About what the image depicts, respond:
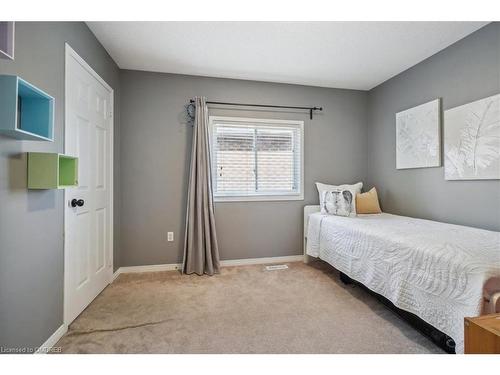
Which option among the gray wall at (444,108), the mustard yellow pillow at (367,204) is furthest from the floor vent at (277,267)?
the gray wall at (444,108)

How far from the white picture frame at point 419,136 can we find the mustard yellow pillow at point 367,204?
0.50 meters

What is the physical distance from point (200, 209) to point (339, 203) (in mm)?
1648

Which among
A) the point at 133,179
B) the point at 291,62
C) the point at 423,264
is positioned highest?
the point at 291,62

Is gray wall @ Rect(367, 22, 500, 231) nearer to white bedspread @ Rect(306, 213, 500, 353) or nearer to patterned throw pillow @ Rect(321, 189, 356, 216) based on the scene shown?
white bedspread @ Rect(306, 213, 500, 353)

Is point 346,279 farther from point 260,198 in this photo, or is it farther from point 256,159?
point 256,159

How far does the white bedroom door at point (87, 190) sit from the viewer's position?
182cm

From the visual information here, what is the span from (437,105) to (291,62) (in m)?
1.56

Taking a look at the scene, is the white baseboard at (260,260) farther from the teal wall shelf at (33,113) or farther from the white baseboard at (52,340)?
the teal wall shelf at (33,113)

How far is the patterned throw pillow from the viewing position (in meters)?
2.89

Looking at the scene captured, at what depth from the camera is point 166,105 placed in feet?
9.76
